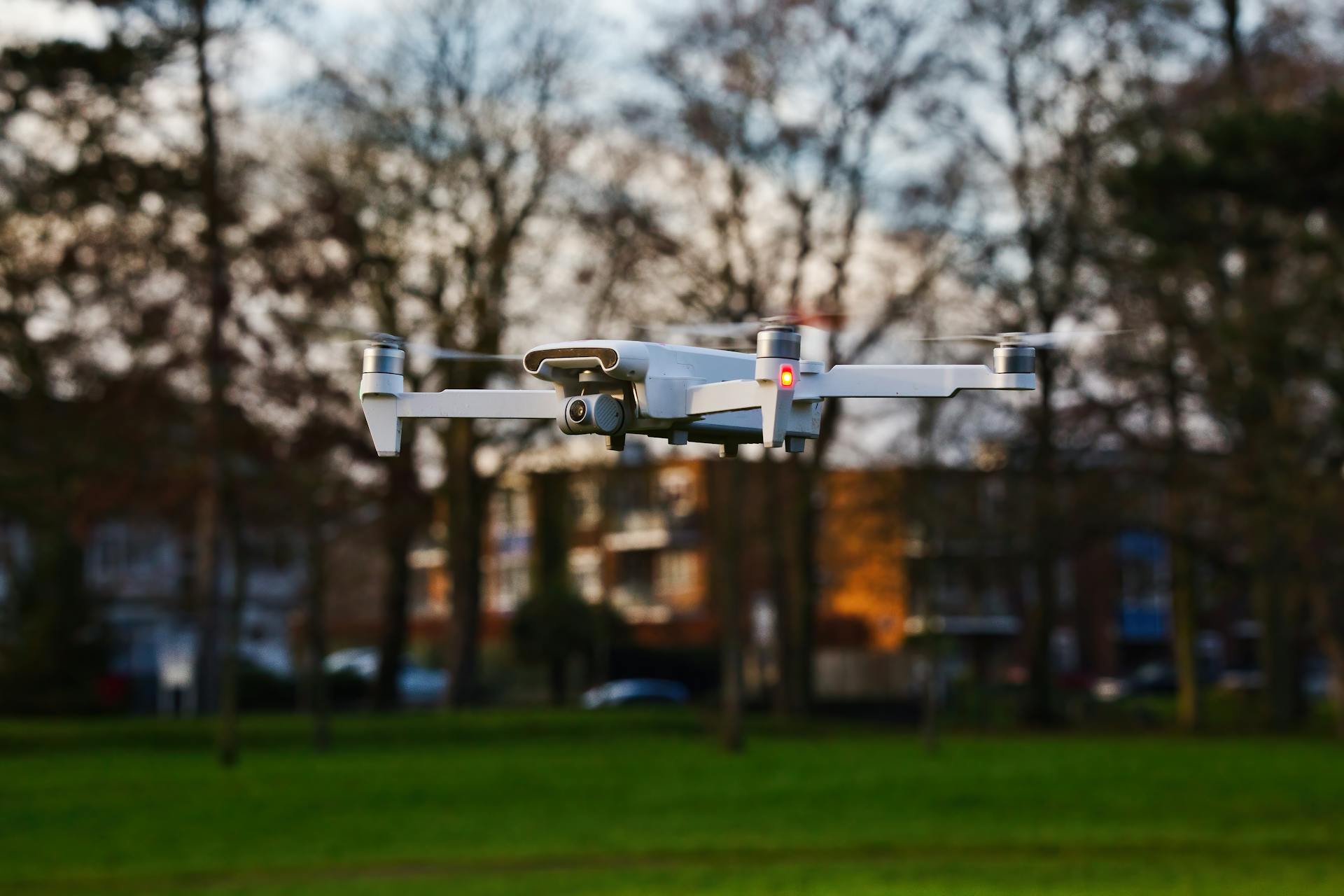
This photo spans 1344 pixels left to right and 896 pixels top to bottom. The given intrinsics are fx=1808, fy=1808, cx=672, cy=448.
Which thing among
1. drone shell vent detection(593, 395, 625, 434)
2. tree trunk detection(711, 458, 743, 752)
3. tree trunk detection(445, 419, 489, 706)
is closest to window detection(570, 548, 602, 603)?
tree trunk detection(445, 419, 489, 706)

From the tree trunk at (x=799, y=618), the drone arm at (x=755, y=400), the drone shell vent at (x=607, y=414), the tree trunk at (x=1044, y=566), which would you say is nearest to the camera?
the drone arm at (x=755, y=400)

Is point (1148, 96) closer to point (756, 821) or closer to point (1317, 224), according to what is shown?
point (1317, 224)

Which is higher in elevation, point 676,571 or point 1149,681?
point 676,571

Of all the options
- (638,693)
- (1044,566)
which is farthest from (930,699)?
(638,693)

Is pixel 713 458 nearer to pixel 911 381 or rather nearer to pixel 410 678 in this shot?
pixel 911 381

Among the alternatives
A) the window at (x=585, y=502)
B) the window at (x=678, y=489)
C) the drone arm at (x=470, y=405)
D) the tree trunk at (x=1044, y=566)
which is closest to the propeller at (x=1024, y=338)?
the drone arm at (x=470, y=405)

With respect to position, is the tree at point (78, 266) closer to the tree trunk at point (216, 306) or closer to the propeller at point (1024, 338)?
the tree trunk at point (216, 306)
